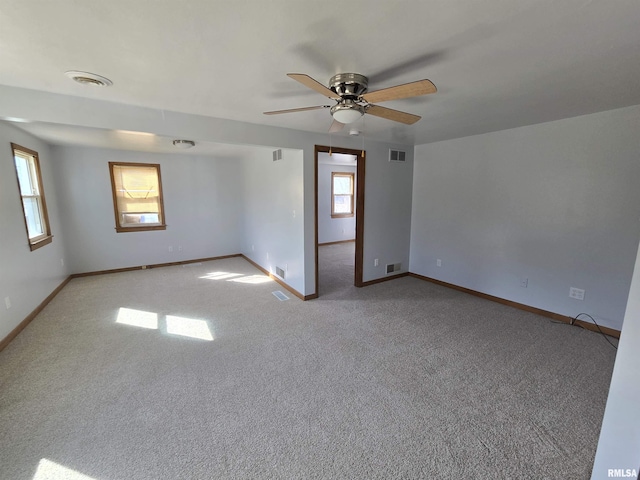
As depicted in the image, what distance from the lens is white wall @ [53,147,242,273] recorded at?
4695 millimetres

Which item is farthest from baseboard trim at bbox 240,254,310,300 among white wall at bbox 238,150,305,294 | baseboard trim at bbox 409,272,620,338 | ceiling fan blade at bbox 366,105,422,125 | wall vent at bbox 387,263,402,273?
ceiling fan blade at bbox 366,105,422,125

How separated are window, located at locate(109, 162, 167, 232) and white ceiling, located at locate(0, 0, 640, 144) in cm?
329

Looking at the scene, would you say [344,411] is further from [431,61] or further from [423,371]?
[431,61]

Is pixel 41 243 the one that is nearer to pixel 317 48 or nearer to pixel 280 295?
pixel 280 295

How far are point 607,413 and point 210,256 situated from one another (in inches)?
244

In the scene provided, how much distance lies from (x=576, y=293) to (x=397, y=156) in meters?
2.91

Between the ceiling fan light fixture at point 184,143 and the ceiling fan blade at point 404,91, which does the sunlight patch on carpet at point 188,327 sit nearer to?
the ceiling fan light fixture at point 184,143

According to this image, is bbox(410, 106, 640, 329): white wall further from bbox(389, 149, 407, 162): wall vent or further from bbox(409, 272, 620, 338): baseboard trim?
bbox(389, 149, 407, 162): wall vent

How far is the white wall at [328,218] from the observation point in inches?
299

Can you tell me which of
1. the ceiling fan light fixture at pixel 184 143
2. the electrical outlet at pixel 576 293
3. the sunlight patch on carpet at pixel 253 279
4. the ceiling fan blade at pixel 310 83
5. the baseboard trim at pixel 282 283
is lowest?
the sunlight patch on carpet at pixel 253 279

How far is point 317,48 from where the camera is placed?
5.06ft

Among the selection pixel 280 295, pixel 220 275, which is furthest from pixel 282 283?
pixel 220 275

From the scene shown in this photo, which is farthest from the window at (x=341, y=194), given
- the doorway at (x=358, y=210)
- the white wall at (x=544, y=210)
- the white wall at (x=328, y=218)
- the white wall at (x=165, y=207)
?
the doorway at (x=358, y=210)

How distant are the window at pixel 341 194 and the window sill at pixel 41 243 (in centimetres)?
590
